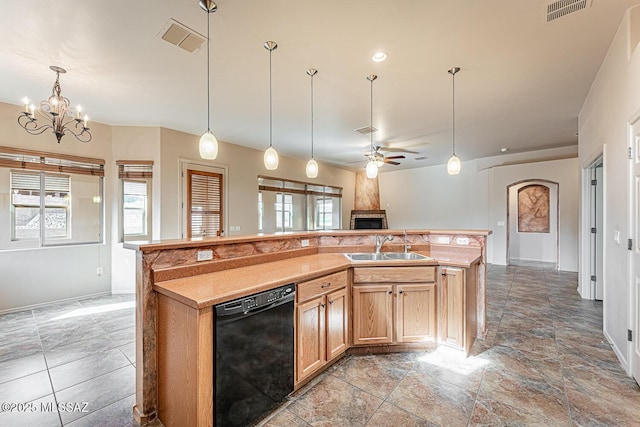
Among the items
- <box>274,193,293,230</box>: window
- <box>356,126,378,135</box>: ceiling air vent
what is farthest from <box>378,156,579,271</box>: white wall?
<box>356,126,378,135</box>: ceiling air vent

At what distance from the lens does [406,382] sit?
225cm

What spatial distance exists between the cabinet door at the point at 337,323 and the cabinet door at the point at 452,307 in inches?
38.2

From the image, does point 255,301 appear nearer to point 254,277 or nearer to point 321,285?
point 254,277

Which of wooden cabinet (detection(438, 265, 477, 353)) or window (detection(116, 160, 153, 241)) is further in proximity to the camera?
window (detection(116, 160, 153, 241))

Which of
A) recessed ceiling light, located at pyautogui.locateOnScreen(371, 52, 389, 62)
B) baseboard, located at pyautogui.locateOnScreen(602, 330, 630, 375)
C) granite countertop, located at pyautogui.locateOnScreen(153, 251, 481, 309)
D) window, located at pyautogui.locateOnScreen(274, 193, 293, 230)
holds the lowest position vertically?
baseboard, located at pyautogui.locateOnScreen(602, 330, 630, 375)

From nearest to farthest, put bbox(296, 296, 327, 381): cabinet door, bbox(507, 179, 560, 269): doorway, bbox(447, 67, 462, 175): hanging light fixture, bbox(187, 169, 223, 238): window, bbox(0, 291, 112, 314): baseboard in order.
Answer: bbox(296, 296, 327, 381): cabinet door, bbox(447, 67, 462, 175): hanging light fixture, bbox(0, 291, 112, 314): baseboard, bbox(187, 169, 223, 238): window, bbox(507, 179, 560, 269): doorway

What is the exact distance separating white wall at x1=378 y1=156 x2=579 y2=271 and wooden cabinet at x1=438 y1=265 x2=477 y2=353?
555 centimetres

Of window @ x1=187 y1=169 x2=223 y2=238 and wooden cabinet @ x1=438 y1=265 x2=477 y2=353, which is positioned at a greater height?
window @ x1=187 y1=169 x2=223 y2=238

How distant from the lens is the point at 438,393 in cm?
211

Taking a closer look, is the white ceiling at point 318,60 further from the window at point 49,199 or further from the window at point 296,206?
the window at point 296,206

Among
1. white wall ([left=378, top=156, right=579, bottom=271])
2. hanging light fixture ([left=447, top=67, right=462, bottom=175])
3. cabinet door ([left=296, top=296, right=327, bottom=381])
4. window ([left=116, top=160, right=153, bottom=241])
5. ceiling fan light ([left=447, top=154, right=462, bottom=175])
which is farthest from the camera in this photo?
white wall ([left=378, top=156, right=579, bottom=271])

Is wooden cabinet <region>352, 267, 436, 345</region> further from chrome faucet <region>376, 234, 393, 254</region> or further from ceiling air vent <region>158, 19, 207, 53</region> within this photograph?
ceiling air vent <region>158, 19, 207, 53</region>

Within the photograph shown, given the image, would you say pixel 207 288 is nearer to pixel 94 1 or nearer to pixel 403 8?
pixel 94 1

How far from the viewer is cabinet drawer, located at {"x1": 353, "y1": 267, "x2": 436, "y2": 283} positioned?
265cm
